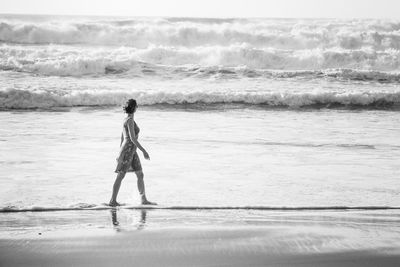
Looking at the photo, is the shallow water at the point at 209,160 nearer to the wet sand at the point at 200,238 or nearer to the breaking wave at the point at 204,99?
the wet sand at the point at 200,238

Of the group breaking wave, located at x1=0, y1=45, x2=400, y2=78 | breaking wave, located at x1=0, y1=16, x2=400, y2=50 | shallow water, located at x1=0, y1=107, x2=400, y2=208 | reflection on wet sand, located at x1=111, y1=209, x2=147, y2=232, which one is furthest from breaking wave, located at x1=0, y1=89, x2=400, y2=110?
breaking wave, located at x1=0, y1=16, x2=400, y2=50

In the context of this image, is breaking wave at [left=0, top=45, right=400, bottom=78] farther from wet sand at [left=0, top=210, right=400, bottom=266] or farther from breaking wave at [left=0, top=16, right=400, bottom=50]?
wet sand at [left=0, top=210, right=400, bottom=266]

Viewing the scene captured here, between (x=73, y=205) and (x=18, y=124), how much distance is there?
795cm

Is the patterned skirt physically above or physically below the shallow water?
above

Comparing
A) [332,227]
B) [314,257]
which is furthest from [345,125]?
[314,257]

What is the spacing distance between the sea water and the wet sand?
2.56 feet

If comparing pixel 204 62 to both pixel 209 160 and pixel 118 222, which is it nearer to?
pixel 209 160

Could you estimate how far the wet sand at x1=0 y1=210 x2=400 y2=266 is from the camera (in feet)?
16.3

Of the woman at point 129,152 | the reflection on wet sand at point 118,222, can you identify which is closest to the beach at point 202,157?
the reflection on wet sand at point 118,222

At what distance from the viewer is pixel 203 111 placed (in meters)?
18.1

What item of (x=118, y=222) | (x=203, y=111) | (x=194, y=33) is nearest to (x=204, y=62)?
(x=194, y=33)

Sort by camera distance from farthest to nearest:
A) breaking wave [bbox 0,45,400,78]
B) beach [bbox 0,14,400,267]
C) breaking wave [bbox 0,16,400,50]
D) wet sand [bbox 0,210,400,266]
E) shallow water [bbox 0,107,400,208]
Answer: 1. breaking wave [bbox 0,16,400,50]
2. breaking wave [bbox 0,45,400,78]
3. shallow water [bbox 0,107,400,208]
4. beach [bbox 0,14,400,267]
5. wet sand [bbox 0,210,400,266]

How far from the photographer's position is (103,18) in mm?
37500

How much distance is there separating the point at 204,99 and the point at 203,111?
171cm
